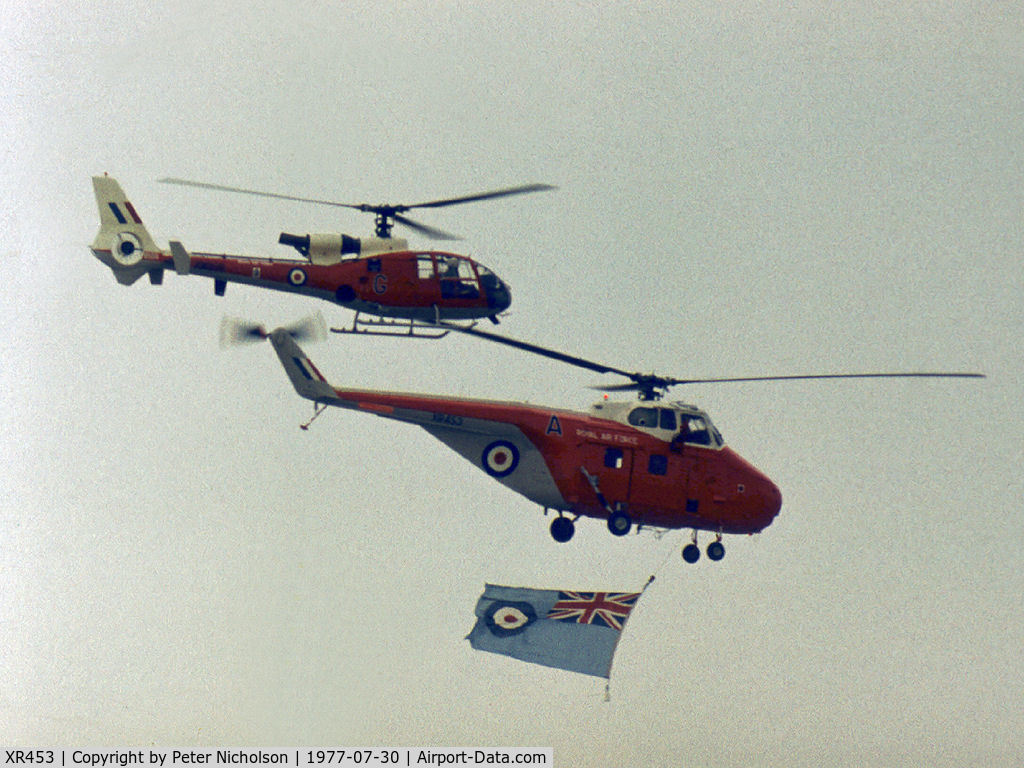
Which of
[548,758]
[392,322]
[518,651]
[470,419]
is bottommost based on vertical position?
[548,758]

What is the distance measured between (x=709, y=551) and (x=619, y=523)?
363 centimetres

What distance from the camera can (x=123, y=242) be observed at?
166ft

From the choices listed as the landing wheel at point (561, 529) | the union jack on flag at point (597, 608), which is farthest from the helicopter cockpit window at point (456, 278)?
the union jack on flag at point (597, 608)

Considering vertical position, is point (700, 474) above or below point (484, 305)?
below

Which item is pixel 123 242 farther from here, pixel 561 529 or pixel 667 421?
pixel 667 421

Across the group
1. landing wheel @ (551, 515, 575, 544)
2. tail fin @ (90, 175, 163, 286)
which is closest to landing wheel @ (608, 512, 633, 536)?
landing wheel @ (551, 515, 575, 544)

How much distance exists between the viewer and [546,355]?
1880 inches

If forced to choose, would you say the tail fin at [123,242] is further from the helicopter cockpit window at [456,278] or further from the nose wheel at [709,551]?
the nose wheel at [709,551]

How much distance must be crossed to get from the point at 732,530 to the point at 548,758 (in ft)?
34.8

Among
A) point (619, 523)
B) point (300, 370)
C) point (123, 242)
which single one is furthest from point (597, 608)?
point (123, 242)

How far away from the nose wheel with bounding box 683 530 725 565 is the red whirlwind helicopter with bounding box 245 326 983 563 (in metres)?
0.04

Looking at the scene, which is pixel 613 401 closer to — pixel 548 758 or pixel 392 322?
pixel 392 322

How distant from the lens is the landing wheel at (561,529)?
50531 millimetres

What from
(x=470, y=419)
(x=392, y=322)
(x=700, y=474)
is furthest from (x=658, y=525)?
(x=392, y=322)
